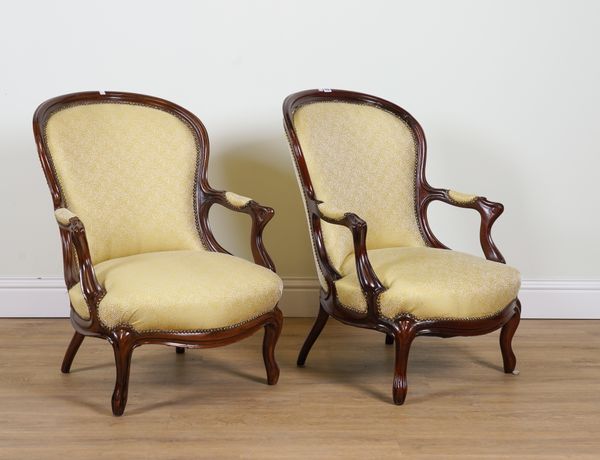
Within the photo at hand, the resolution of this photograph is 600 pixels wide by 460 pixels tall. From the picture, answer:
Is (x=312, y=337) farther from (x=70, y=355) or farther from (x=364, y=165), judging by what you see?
(x=70, y=355)

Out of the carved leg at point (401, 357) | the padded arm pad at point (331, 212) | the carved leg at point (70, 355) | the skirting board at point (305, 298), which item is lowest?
the skirting board at point (305, 298)

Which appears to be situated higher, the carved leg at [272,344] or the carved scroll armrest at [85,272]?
the carved scroll armrest at [85,272]

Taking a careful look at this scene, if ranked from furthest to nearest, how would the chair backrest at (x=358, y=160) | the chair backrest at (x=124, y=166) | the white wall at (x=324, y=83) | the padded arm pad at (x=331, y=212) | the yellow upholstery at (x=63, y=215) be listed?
the white wall at (x=324, y=83) < the chair backrest at (x=358, y=160) < the chair backrest at (x=124, y=166) < the padded arm pad at (x=331, y=212) < the yellow upholstery at (x=63, y=215)

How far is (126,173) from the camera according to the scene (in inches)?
124

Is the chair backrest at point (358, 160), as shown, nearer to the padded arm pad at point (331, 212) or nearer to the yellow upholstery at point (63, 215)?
the padded arm pad at point (331, 212)

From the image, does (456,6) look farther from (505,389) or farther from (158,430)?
(158,430)

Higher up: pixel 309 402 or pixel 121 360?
pixel 121 360

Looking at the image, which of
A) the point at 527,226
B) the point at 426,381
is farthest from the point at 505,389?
the point at 527,226

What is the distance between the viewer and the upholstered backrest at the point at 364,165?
3170mm

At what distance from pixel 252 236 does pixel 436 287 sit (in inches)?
29.0

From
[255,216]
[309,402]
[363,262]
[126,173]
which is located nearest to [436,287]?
[363,262]

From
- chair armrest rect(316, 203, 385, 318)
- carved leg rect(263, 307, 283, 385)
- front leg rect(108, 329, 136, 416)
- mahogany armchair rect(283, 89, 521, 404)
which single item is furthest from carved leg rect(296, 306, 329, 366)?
front leg rect(108, 329, 136, 416)

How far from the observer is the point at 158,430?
2561 millimetres

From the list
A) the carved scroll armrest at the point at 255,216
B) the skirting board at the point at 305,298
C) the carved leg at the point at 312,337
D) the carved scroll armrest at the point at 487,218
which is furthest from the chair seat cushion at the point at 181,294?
the skirting board at the point at 305,298
